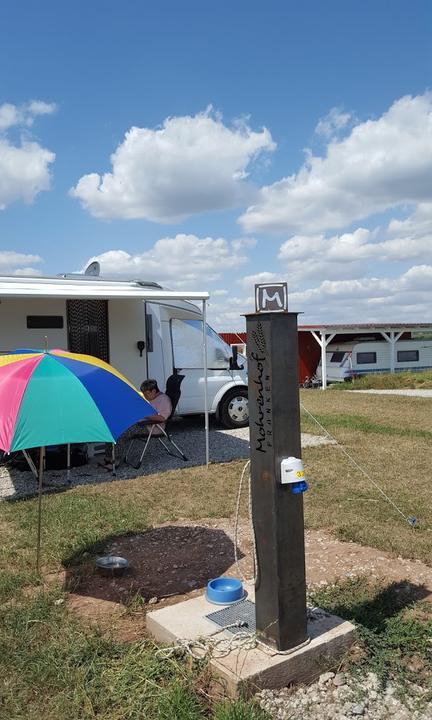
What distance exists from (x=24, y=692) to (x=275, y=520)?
144cm

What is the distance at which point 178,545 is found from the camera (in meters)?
5.02

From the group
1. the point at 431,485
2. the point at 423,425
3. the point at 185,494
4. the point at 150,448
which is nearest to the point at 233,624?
the point at 185,494

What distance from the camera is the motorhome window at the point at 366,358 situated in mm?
24478

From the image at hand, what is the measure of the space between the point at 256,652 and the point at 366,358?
74.0ft

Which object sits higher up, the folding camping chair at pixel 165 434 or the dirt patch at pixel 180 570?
the folding camping chair at pixel 165 434

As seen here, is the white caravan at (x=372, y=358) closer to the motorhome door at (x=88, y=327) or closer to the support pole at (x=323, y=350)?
the support pole at (x=323, y=350)

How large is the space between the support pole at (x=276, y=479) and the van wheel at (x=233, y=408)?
7.42 metres

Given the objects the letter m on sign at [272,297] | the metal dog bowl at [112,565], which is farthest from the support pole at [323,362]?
the letter m on sign at [272,297]

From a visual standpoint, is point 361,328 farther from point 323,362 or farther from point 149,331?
point 149,331

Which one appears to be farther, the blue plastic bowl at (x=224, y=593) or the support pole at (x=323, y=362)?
the support pole at (x=323, y=362)

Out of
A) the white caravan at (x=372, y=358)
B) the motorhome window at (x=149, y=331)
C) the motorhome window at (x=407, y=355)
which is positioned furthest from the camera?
the motorhome window at (x=407, y=355)

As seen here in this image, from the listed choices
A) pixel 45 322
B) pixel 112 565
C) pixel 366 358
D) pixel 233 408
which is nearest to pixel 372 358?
pixel 366 358

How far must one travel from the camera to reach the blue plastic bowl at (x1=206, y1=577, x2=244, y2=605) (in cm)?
Result: 362

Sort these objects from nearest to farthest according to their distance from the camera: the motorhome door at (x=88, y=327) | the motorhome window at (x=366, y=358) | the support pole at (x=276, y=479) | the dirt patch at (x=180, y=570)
→ 1. the support pole at (x=276, y=479)
2. the dirt patch at (x=180, y=570)
3. the motorhome door at (x=88, y=327)
4. the motorhome window at (x=366, y=358)
